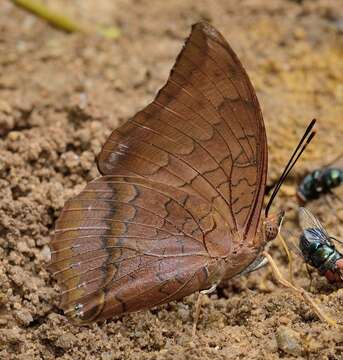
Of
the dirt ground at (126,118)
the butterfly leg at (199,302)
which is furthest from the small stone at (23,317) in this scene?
the butterfly leg at (199,302)

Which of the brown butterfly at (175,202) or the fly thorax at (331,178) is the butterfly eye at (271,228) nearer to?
the brown butterfly at (175,202)

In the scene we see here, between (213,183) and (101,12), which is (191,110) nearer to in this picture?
(213,183)

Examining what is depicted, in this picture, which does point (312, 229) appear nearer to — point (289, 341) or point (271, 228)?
point (271, 228)

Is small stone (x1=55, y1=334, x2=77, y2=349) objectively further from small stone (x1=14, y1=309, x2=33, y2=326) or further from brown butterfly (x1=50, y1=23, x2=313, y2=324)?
small stone (x1=14, y1=309, x2=33, y2=326)

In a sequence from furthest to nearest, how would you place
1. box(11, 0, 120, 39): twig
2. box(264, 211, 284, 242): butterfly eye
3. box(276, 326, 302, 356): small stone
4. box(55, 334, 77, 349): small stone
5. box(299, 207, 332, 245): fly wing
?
box(11, 0, 120, 39): twig < box(299, 207, 332, 245): fly wing < box(264, 211, 284, 242): butterfly eye < box(55, 334, 77, 349): small stone < box(276, 326, 302, 356): small stone

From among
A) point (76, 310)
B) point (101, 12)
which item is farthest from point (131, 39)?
point (76, 310)

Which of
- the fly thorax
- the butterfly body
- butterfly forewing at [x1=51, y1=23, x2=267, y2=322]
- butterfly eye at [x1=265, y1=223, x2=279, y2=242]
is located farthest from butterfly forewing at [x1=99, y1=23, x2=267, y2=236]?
the fly thorax
